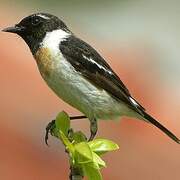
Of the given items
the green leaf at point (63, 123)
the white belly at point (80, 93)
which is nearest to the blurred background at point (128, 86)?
the white belly at point (80, 93)

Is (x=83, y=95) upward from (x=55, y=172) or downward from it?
upward

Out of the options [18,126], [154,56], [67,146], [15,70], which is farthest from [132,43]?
[67,146]

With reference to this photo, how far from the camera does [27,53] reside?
3.68 meters

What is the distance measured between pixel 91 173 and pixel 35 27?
1.04 metres

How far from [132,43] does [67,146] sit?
2.79 m

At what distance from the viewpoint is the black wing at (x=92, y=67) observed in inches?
92.8

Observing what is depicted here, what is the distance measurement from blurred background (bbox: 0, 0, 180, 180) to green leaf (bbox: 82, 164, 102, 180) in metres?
1.53

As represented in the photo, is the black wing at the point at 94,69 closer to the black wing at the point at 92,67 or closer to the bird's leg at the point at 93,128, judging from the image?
the black wing at the point at 92,67

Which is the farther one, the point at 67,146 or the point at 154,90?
the point at 154,90

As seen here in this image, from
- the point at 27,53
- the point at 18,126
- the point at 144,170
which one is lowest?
the point at 144,170

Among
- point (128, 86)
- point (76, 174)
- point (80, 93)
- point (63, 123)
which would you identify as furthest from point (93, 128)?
point (128, 86)

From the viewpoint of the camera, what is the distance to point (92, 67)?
2.38 meters

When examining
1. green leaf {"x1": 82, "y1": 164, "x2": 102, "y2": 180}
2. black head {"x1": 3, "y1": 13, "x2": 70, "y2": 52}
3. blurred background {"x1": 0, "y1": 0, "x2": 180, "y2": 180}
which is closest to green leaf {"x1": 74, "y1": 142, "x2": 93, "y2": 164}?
green leaf {"x1": 82, "y1": 164, "x2": 102, "y2": 180}

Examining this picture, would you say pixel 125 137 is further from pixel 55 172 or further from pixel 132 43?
pixel 132 43
